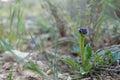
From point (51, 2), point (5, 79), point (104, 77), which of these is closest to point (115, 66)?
point (104, 77)

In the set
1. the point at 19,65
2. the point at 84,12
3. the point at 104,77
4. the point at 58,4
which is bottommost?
the point at 104,77

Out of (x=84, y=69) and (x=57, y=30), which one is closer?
(x=84, y=69)

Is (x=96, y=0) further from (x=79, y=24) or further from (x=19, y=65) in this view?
(x=19, y=65)

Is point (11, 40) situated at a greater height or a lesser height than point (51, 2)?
lesser

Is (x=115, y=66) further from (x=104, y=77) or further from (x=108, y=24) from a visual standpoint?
(x=108, y=24)

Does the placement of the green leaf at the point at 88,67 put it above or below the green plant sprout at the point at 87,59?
below

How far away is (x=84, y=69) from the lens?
1229 mm

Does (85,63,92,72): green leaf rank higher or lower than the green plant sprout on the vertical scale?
lower

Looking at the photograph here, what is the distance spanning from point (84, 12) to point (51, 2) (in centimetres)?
39

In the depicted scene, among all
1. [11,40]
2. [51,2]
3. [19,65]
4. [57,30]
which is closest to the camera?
[19,65]

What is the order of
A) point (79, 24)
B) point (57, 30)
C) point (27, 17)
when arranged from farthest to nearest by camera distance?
point (27, 17), point (57, 30), point (79, 24)

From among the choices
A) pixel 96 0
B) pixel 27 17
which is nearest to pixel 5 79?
pixel 96 0

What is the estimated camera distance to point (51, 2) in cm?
194

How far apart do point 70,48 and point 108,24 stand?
0.93ft
